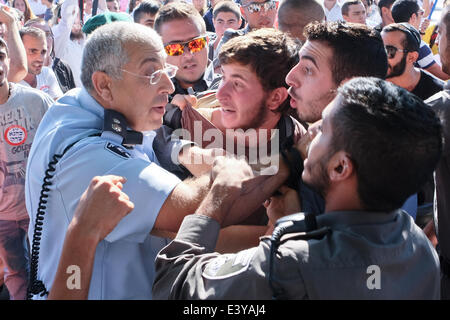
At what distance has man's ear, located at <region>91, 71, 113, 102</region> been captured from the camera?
7.57 ft

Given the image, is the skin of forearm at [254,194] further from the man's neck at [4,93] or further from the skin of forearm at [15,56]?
the skin of forearm at [15,56]

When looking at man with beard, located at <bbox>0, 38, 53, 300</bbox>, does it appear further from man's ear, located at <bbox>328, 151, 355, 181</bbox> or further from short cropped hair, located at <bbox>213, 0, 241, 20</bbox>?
short cropped hair, located at <bbox>213, 0, 241, 20</bbox>

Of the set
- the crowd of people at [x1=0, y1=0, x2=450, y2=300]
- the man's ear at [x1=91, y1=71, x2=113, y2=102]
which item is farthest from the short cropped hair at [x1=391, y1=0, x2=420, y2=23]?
the man's ear at [x1=91, y1=71, x2=113, y2=102]

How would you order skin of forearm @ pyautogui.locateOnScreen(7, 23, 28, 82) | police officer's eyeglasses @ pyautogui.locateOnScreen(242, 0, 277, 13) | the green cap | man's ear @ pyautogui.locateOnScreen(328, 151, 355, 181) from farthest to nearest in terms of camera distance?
police officer's eyeglasses @ pyautogui.locateOnScreen(242, 0, 277, 13) → skin of forearm @ pyautogui.locateOnScreen(7, 23, 28, 82) → the green cap → man's ear @ pyautogui.locateOnScreen(328, 151, 355, 181)

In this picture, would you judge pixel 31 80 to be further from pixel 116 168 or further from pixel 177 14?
pixel 116 168

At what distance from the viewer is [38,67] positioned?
18.8 ft

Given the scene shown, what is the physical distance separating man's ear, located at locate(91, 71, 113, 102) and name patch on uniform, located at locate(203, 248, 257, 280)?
105 centimetres

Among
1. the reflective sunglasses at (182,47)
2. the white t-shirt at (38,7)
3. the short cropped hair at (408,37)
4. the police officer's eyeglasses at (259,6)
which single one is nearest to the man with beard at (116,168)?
the reflective sunglasses at (182,47)

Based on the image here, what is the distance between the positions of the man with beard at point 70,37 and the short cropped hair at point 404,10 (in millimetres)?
4466

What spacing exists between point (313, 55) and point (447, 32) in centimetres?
101

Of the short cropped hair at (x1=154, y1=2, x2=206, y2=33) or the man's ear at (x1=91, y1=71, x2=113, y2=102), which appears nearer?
the man's ear at (x1=91, y1=71, x2=113, y2=102)

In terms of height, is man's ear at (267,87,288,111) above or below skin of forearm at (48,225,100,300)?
above

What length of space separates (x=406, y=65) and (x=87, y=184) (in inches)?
146

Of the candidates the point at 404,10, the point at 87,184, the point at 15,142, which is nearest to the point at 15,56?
the point at 15,142
